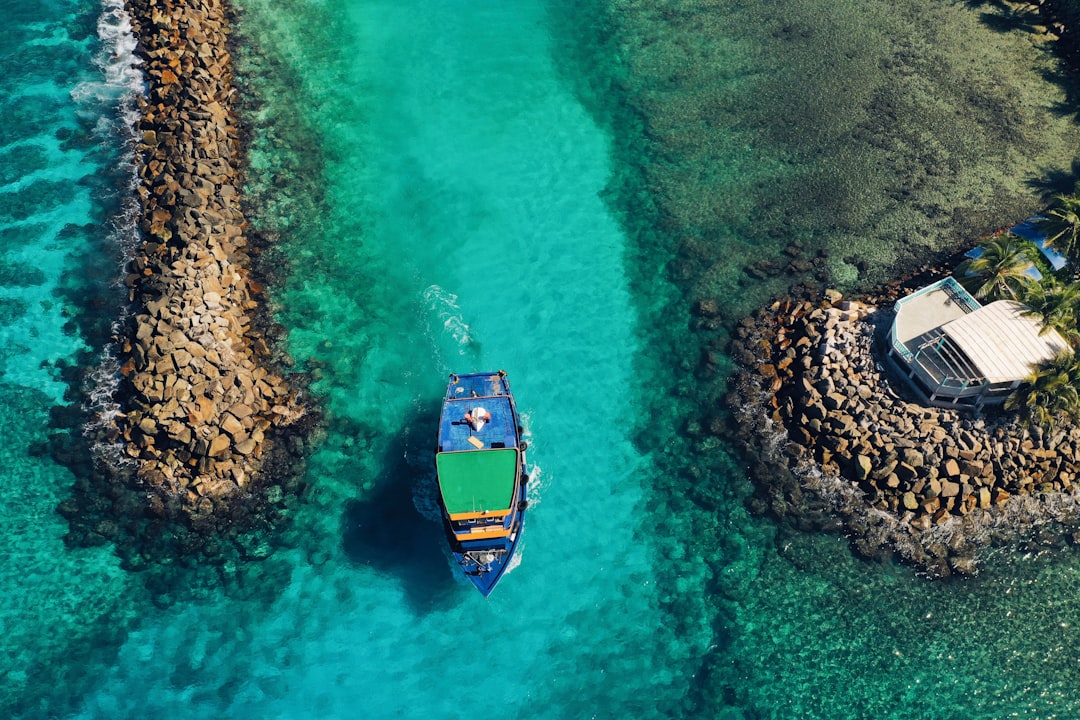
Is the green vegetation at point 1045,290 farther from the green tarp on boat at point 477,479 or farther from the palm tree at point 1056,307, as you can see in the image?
the green tarp on boat at point 477,479

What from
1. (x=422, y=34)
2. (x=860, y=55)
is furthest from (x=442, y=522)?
(x=860, y=55)

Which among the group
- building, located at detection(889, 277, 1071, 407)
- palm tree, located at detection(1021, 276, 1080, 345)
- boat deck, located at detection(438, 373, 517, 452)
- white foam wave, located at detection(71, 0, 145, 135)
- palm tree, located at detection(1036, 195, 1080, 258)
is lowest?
boat deck, located at detection(438, 373, 517, 452)

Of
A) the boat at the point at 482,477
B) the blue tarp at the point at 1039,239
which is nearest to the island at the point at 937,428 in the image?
the blue tarp at the point at 1039,239

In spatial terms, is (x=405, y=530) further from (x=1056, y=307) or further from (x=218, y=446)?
(x=1056, y=307)

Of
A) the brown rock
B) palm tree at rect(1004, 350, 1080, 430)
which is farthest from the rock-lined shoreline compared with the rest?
palm tree at rect(1004, 350, 1080, 430)

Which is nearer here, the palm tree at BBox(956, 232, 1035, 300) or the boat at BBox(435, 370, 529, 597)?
the boat at BBox(435, 370, 529, 597)

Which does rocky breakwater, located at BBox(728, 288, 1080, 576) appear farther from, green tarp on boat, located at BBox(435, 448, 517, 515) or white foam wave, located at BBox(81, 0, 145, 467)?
white foam wave, located at BBox(81, 0, 145, 467)

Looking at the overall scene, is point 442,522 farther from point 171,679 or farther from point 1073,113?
point 1073,113
